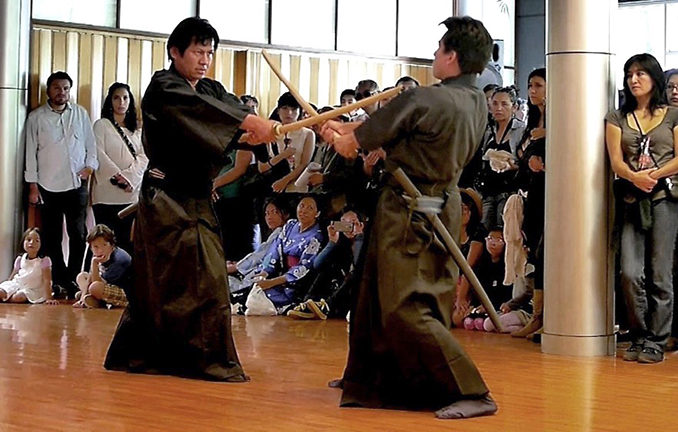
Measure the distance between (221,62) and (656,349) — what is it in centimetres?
595

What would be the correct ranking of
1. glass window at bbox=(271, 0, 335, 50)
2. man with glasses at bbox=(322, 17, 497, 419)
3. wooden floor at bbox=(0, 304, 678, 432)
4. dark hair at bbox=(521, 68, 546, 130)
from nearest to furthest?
wooden floor at bbox=(0, 304, 678, 432) → man with glasses at bbox=(322, 17, 497, 419) → dark hair at bbox=(521, 68, 546, 130) → glass window at bbox=(271, 0, 335, 50)

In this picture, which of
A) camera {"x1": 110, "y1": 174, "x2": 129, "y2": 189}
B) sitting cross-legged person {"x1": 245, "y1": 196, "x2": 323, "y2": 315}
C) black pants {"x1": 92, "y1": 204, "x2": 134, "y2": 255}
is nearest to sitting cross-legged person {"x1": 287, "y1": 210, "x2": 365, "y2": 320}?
sitting cross-legged person {"x1": 245, "y1": 196, "x2": 323, "y2": 315}

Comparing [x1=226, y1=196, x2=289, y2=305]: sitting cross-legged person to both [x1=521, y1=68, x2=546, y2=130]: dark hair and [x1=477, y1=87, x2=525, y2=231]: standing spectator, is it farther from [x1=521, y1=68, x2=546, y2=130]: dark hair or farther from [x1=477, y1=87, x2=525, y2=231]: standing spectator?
[x1=521, y1=68, x2=546, y2=130]: dark hair

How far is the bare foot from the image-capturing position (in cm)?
360

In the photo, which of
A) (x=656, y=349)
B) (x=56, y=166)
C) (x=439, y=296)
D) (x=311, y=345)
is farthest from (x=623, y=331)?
(x=56, y=166)

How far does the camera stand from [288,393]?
410 centimetres

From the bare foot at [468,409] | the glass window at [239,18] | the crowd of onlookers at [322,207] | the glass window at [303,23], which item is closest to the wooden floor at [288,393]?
the bare foot at [468,409]

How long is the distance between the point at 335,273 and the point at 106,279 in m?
1.70

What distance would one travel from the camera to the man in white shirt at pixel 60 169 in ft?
28.3

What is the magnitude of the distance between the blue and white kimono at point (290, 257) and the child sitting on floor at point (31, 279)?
5.53 feet

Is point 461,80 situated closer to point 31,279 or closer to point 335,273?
point 335,273

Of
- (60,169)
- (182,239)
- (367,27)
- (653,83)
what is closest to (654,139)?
(653,83)

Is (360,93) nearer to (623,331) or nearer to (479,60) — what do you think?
(623,331)

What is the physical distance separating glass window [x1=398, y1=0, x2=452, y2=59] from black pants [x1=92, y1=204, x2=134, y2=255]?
4.02 metres
